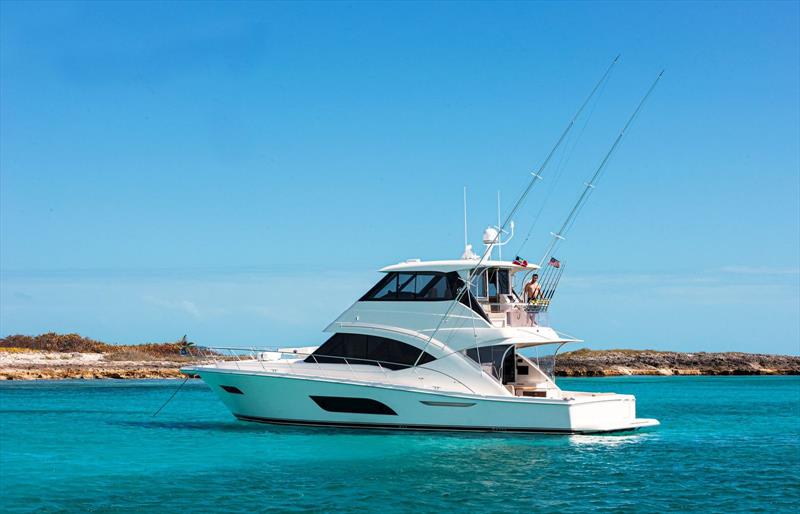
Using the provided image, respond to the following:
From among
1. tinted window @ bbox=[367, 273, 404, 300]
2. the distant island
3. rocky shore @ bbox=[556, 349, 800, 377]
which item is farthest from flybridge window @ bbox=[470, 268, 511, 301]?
rocky shore @ bbox=[556, 349, 800, 377]

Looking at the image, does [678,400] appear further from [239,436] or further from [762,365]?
[762,365]

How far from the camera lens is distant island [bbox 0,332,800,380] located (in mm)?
54969

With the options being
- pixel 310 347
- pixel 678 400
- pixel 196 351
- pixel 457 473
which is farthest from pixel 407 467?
pixel 678 400

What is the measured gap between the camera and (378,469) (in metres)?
15.6

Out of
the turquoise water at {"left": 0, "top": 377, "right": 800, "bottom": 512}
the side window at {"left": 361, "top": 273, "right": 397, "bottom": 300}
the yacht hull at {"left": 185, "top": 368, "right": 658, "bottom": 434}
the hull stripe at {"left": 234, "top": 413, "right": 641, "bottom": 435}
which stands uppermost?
the side window at {"left": 361, "top": 273, "right": 397, "bottom": 300}

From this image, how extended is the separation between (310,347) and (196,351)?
12.4 feet

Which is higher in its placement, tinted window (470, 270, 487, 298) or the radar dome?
the radar dome

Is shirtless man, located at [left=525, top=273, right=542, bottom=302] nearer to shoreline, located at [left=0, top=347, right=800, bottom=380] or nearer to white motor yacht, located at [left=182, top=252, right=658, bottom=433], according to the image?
white motor yacht, located at [left=182, top=252, right=658, bottom=433]

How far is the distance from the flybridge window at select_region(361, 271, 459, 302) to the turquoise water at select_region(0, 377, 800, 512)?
3.25m

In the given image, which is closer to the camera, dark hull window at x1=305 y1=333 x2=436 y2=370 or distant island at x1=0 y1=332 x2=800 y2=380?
dark hull window at x1=305 y1=333 x2=436 y2=370

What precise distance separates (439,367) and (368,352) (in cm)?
183

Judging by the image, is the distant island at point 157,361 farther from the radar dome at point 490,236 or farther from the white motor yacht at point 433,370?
the radar dome at point 490,236

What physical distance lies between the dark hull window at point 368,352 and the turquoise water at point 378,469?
1700 mm

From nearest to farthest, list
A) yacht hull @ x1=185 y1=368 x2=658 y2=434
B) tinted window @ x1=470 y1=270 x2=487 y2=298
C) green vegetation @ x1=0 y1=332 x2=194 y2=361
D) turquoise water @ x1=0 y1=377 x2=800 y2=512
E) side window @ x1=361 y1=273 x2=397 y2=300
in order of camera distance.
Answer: turquoise water @ x1=0 y1=377 x2=800 y2=512
yacht hull @ x1=185 y1=368 x2=658 y2=434
tinted window @ x1=470 y1=270 x2=487 y2=298
side window @ x1=361 y1=273 x2=397 y2=300
green vegetation @ x1=0 y1=332 x2=194 y2=361
